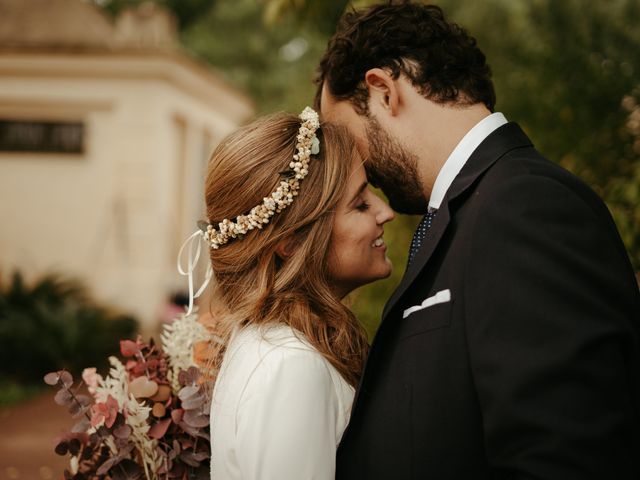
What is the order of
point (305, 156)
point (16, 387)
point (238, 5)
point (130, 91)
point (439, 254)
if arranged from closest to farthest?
point (439, 254) → point (305, 156) → point (16, 387) → point (130, 91) → point (238, 5)

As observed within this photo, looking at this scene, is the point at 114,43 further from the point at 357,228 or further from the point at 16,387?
the point at 357,228

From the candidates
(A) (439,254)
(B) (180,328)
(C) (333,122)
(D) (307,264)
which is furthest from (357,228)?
(B) (180,328)

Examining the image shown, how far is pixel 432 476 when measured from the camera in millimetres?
1907

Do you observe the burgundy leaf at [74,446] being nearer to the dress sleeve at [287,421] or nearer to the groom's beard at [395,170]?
the dress sleeve at [287,421]

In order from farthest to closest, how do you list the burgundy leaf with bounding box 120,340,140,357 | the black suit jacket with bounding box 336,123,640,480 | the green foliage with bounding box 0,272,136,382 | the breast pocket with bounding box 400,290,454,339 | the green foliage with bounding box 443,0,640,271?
the green foliage with bounding box 0,272,136,382 < the green foliage with bounding box 443,0,640,271 < the burgundy leaf with bounding box 120,340,140,357 < the breast pocket with bounding box 400,290,454,339 < the black suit jacket with bounding box 336,123,640,480

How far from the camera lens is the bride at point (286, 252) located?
2381 mm

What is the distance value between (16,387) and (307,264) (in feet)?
27.2

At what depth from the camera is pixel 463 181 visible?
6.95 feet

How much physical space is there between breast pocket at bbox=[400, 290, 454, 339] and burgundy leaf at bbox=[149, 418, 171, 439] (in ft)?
3.65

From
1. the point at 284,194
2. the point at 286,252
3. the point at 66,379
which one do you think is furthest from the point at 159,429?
the point at 284,194

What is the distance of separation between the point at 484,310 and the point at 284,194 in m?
1.03

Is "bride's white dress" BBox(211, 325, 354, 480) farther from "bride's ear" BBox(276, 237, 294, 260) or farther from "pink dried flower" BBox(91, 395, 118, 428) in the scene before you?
"pink dried flower" BBox(91, 395, 118, 428)

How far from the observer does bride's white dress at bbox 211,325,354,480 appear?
2141 mm

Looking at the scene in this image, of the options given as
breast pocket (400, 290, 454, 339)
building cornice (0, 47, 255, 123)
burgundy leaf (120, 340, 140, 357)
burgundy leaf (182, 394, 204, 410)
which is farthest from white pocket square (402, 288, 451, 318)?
building cornice (0, 47, 255, 123)
